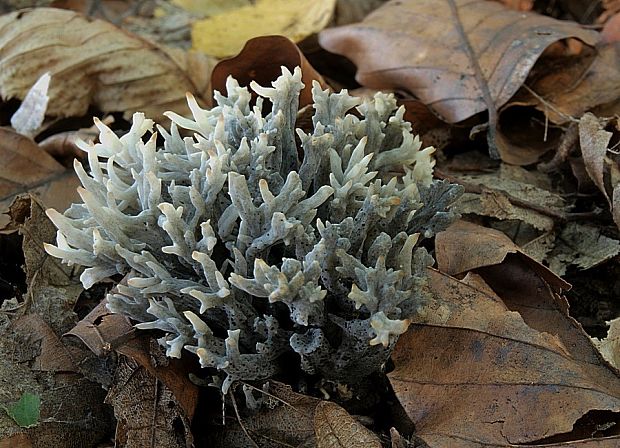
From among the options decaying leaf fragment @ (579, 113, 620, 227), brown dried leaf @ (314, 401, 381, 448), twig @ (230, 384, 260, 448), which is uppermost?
decaying leaf fragment @ (579, 113, 620, 227)

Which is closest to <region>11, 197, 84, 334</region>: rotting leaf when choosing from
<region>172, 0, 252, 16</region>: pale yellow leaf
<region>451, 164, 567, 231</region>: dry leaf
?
<region>451, 164, 567, 231</region>: dry leaf

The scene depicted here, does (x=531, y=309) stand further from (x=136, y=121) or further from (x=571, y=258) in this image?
(x=136, y=121)

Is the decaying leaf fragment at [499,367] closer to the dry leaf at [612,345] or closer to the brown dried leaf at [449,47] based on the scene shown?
the dry leaf at [612,345]

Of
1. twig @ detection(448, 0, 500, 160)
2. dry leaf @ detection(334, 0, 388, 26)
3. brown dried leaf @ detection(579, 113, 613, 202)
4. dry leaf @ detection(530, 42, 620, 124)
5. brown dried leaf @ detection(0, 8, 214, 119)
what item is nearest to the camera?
brown dried leaf @ detection(579, 113, 613, 202)

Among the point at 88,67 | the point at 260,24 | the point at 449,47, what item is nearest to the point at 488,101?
the point at 449,47

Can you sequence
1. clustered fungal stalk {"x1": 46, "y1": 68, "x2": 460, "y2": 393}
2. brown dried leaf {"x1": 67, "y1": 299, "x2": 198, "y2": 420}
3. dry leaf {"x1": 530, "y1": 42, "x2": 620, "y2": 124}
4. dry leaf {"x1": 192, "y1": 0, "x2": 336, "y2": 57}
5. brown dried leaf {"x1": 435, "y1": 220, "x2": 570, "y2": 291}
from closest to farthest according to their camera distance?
clustered fungal stalk {"x1": 46, "y1": 68, "x2": 460, "y2": 393}, brown dried leaf {"x1": 67, "y1": 299, "x2": 198, "y2": 420}, brown dried leaf {"x1": 435, "y1": 220, "x2": 570, "y2": 291}, dry leaf {"x1": 530, "y1": 42, "x2": 620, "y2": 124}, dry leaf {"x1": 192, "y1": 0, "x2": 336, "y2": 57}

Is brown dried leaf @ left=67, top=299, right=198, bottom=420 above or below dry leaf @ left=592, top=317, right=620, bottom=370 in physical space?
above

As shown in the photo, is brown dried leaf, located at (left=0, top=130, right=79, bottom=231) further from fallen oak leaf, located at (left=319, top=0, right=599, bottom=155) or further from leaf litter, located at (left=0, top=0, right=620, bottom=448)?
fallen oak leaf, located at (left=319, top=0, right=599, bottom=155)

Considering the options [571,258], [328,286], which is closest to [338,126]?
[328,286]
